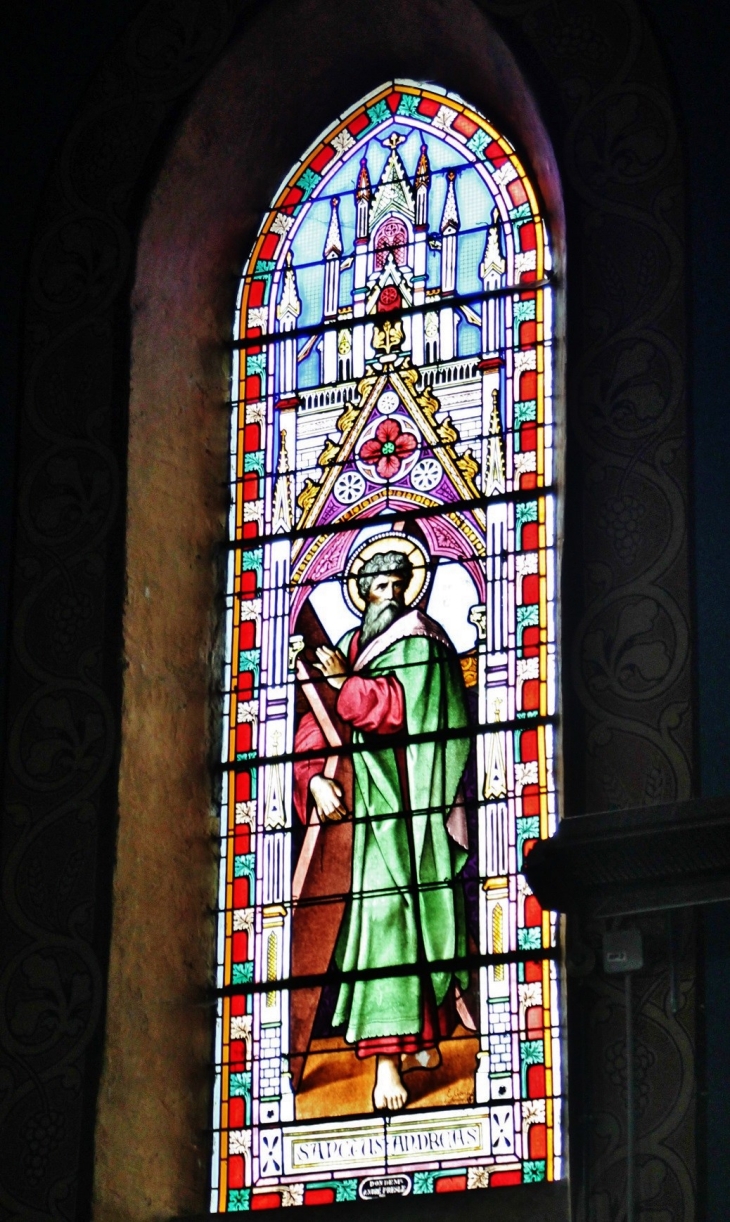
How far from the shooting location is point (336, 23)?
785 centimetres

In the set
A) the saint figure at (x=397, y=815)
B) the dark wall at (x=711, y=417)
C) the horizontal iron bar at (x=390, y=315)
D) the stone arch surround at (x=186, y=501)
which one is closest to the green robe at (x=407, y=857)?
the saint figure at (x=397, y=815)

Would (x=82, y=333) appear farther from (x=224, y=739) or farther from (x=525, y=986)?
(x=525, y=986)

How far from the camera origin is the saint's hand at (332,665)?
723 cm

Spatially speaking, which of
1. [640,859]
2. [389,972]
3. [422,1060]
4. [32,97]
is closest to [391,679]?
[389,972]

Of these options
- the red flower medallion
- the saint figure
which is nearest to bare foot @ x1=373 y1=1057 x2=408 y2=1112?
the saint figure

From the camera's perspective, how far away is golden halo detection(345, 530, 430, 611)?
23.7 feet

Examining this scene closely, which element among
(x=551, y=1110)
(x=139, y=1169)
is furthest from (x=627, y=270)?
(x=139, y=1169)

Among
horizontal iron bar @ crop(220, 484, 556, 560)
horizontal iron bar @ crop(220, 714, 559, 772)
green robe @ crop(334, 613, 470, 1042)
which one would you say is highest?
horizontal iron bar @ crop(220, 484, 556, 560)

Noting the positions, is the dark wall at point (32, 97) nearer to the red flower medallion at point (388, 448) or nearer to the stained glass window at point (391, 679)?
the stained glass window at point (391, 679)

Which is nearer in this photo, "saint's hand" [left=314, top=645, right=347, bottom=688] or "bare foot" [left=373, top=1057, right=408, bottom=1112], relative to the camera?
"bare foot" [left=373, top=1057, right=408, bottom=1112]

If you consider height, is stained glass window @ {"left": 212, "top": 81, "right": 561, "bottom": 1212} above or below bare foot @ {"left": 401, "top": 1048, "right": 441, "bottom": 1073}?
above

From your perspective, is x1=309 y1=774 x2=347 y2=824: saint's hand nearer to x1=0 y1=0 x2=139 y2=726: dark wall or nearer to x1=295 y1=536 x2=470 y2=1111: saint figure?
x1=295 y1=536 x2=470 y2=1111: saint figure

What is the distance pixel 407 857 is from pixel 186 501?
4.03 feet

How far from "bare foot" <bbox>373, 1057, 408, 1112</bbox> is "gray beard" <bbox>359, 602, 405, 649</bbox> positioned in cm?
113
